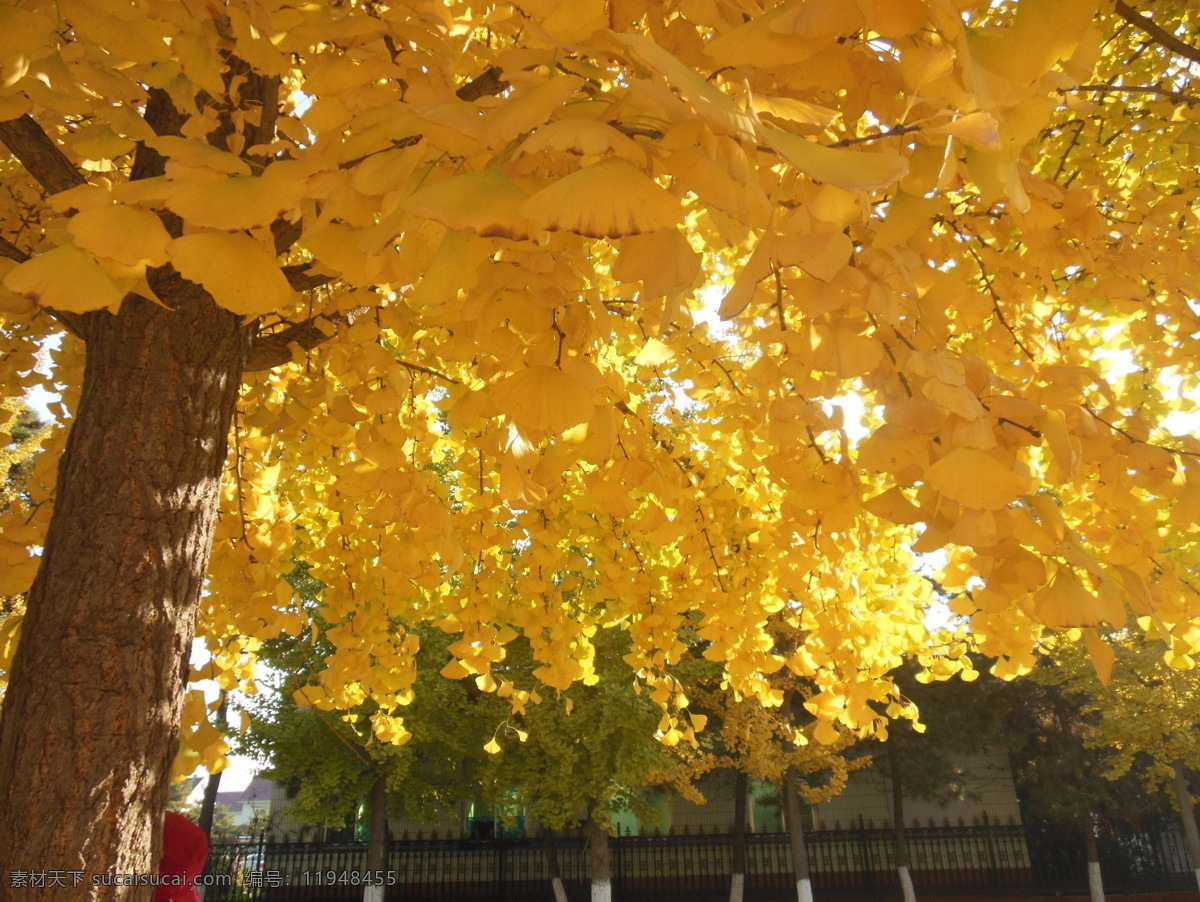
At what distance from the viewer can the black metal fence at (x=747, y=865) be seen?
497 inches

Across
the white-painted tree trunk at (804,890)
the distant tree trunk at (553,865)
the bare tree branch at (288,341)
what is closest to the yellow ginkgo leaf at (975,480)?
the bare tree branch at (288,341)

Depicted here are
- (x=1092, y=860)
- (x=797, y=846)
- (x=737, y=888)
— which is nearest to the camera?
(x=797, y=846)

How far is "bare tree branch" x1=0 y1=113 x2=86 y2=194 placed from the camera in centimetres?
Result: 181

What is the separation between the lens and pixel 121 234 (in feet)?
2.81

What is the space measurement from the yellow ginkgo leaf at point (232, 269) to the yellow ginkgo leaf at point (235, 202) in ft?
0.16

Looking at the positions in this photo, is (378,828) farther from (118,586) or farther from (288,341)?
(118,586)

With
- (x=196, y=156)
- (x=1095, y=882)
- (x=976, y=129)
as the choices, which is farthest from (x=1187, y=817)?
(x=196, y=156)

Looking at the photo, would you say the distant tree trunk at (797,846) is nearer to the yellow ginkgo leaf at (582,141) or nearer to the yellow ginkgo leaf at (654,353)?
the yellow ginkgo leaf at (654,353)

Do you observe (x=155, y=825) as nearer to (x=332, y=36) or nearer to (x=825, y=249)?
(x=332, y=36)

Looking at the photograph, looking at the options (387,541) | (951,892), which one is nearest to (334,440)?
(387,541)

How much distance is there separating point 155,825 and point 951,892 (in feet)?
50.1

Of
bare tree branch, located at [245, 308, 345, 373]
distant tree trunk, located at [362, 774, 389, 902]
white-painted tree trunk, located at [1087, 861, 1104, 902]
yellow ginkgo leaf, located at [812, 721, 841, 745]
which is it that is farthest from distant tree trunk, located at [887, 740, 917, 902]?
bare tree branch, located at [245, 308, 345, 373]

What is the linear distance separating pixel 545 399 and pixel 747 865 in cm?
1492

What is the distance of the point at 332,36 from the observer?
1.12 meters
